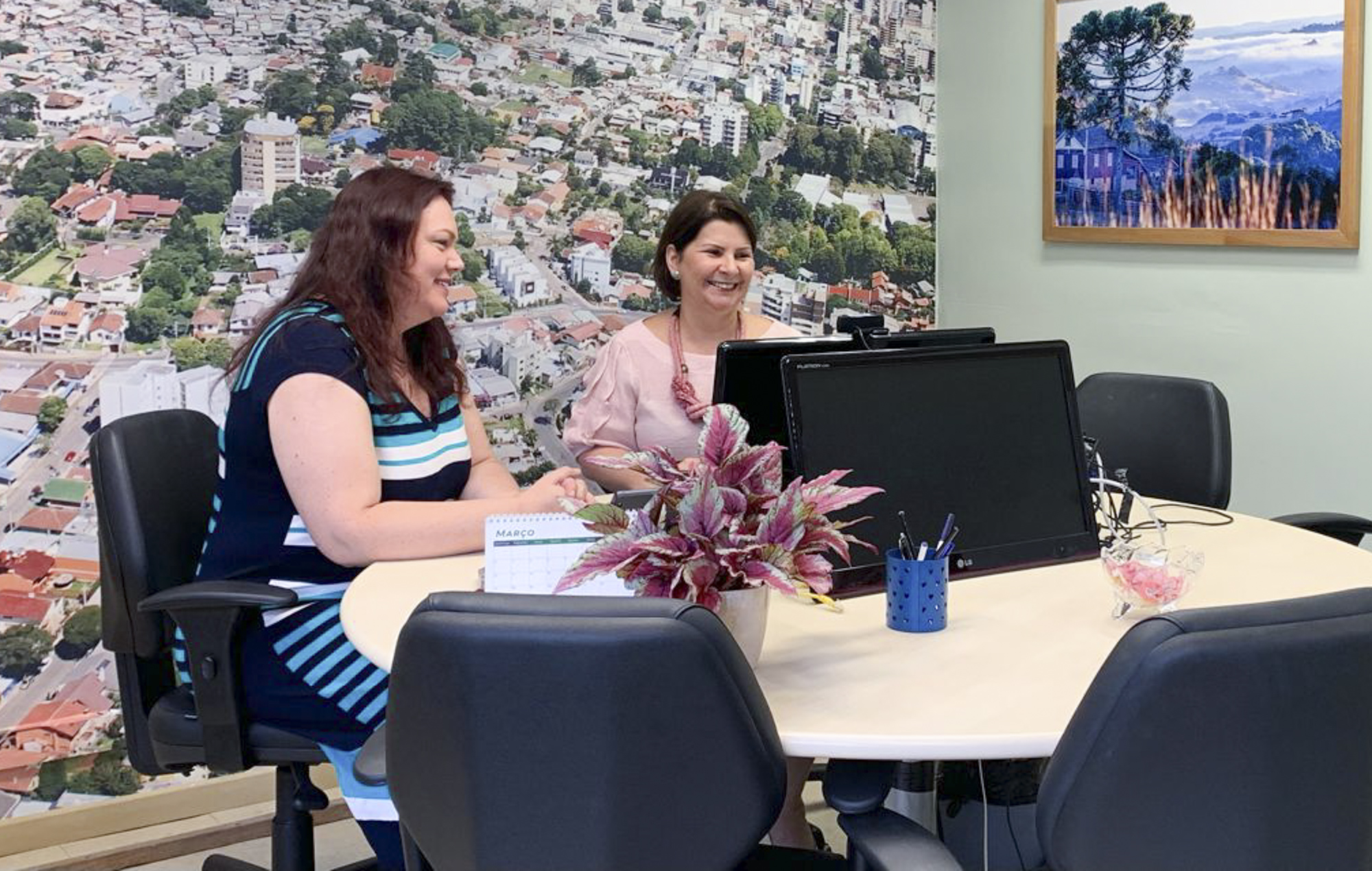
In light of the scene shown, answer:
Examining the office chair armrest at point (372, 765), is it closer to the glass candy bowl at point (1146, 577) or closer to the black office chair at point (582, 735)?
the black office chair at point (582, 735)

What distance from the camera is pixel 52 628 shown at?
3086 mm

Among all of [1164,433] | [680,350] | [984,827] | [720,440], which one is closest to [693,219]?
[680,350]

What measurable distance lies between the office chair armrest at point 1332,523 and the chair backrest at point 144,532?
2.09 metres

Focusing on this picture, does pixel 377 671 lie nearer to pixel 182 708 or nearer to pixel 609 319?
pixel 182 708

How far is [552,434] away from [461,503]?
1483 mm

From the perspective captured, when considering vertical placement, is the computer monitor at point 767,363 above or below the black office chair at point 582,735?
above

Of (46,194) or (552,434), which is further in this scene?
(552,434)

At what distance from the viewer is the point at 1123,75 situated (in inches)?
152

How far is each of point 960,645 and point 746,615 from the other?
1.18 ft

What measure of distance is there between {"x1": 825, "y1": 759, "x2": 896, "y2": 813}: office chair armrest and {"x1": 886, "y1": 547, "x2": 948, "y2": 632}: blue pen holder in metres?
0.33

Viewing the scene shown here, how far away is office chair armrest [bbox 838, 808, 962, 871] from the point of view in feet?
4.71

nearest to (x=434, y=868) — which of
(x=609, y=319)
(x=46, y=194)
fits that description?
(x=46, y=194)

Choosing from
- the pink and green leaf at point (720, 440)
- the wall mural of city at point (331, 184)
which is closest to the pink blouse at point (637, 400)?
the wall mural of city at point (331, 184)

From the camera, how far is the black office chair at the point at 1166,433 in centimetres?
311
